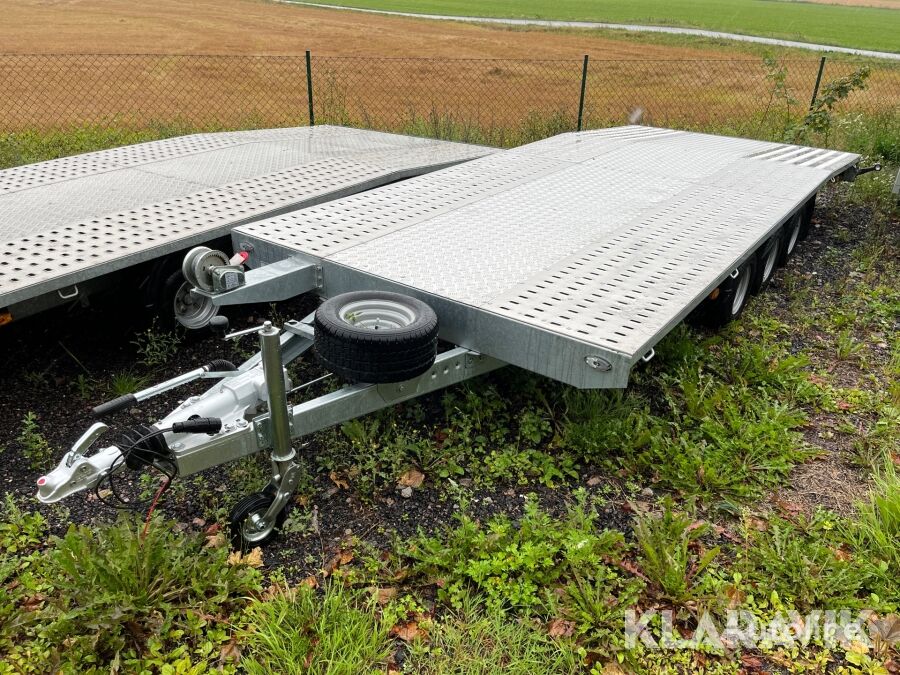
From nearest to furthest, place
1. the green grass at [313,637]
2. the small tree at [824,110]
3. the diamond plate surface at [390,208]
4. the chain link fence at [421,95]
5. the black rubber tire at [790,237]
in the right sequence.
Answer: the green grass at [313,637], the diamond plate surface at [390,208], the black rubber tire at [790,237], the small tree at [824,110], the chain link fence at [421,95]

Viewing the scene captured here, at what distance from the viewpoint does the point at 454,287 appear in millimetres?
3164

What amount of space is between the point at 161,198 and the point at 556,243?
2.49m

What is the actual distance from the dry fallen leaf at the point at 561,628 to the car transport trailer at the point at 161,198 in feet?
8.47

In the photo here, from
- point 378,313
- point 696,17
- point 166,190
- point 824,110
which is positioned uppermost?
point 378,313

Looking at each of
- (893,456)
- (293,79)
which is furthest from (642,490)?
(293,79)

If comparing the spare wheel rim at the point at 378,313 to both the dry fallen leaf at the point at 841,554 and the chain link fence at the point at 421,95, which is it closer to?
the dry fallen leaf at the point at 841,554

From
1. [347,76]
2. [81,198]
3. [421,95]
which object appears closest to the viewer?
[81,198]

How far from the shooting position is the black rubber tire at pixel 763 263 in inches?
187

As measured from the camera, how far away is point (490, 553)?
2719 millimetres

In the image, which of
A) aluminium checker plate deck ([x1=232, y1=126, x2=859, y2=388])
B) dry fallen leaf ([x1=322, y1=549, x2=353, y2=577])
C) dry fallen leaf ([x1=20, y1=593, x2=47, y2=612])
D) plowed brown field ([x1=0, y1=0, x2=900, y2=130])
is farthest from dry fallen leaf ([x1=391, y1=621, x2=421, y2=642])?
plowed brown field ([x1=0, y1=0, x2=900, y2=130])

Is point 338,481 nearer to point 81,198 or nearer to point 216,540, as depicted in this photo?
point 216,540

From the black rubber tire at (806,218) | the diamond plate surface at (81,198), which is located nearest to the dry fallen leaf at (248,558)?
the diamond plate surface at (81,198)

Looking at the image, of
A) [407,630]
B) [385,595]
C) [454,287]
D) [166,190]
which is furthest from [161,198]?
[407,630]

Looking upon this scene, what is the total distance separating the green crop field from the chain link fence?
17.3m
